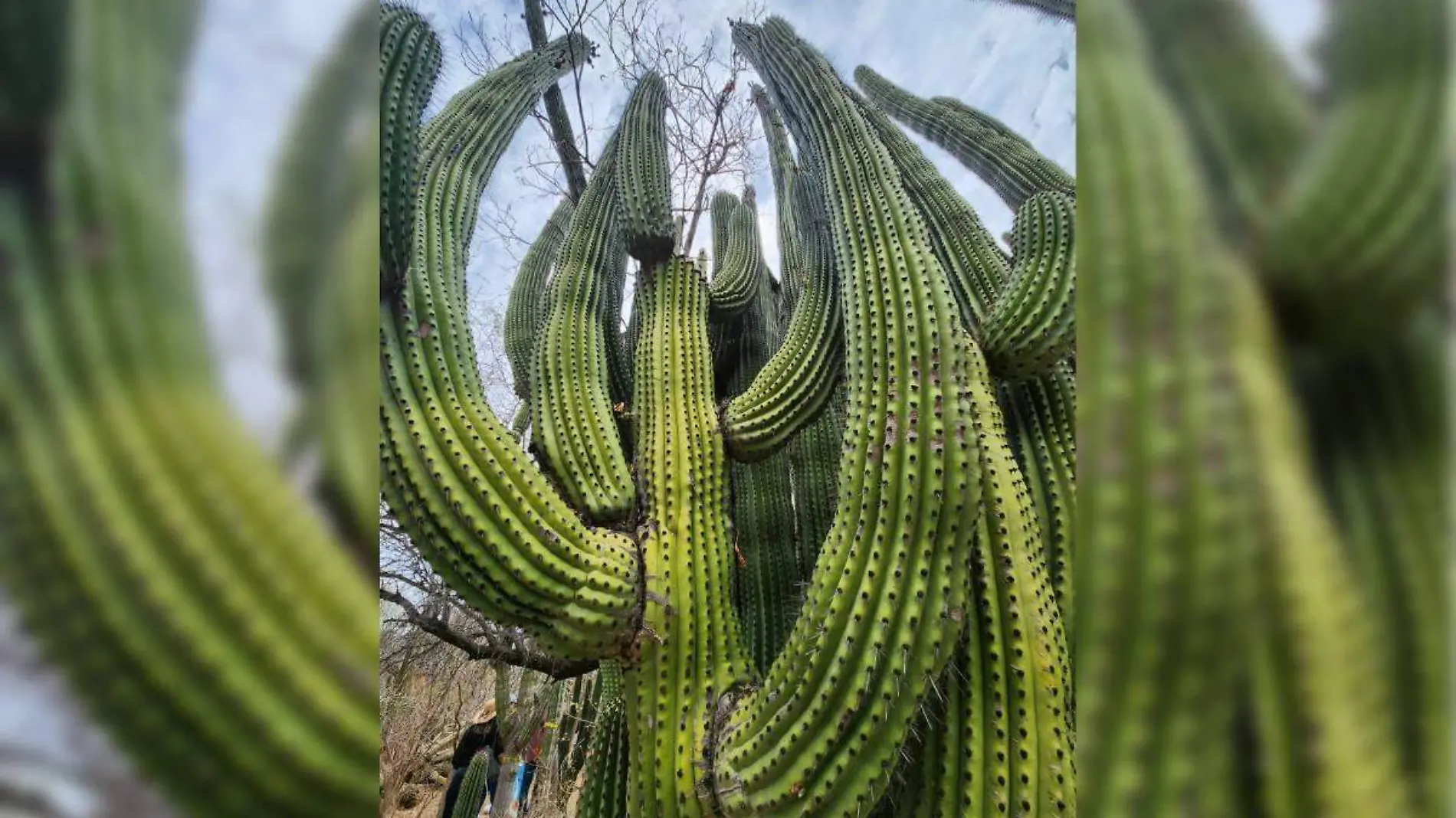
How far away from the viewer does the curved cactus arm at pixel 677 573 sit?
1619 mm

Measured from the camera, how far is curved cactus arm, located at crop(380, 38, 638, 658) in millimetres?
1456

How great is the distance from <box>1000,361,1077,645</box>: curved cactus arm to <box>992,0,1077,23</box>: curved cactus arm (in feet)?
2.69

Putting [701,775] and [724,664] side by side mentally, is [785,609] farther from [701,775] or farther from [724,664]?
[701,775]

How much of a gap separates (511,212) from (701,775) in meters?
2.33

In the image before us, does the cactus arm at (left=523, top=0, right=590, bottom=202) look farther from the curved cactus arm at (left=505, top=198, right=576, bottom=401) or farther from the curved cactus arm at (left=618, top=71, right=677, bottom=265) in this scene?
the curved cactus arm at (left=618, top=71, right=677, bottom=265)

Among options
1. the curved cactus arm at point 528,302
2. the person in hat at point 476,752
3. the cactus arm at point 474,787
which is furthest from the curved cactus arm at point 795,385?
the person in hat at point 476,752
